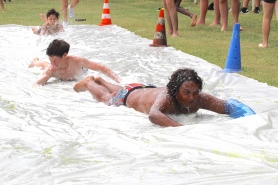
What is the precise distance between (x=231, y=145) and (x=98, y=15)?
12918 mm

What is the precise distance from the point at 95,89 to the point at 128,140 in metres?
1.96

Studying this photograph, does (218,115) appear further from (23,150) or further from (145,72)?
(145,72)

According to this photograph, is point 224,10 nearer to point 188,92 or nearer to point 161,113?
point 188,92

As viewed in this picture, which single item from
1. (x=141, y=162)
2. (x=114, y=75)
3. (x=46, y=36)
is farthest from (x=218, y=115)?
(x=46, y=36)

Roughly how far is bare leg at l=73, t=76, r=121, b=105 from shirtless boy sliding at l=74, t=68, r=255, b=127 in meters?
0.30

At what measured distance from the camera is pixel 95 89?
590 cm

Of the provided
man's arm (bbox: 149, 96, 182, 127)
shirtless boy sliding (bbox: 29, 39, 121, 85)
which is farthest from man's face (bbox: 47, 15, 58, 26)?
man's arm (bbox: 149, 96, 182, 127)

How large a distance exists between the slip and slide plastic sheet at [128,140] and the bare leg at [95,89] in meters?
0.07

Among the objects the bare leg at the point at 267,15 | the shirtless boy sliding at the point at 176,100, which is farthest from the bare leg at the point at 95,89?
the bare leg at the point at 267,15

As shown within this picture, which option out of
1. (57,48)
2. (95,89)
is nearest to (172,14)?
(57,48)

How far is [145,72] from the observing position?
7051 mm

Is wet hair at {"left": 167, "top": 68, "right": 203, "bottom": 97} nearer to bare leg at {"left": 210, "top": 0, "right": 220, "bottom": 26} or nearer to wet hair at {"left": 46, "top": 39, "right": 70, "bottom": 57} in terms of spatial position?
→ wet hair at {"left": 46, "top": 39, "right": 70, "bottom": 57}

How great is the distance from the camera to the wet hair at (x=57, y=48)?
22.1ft

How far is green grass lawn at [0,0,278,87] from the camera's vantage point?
306 inches
